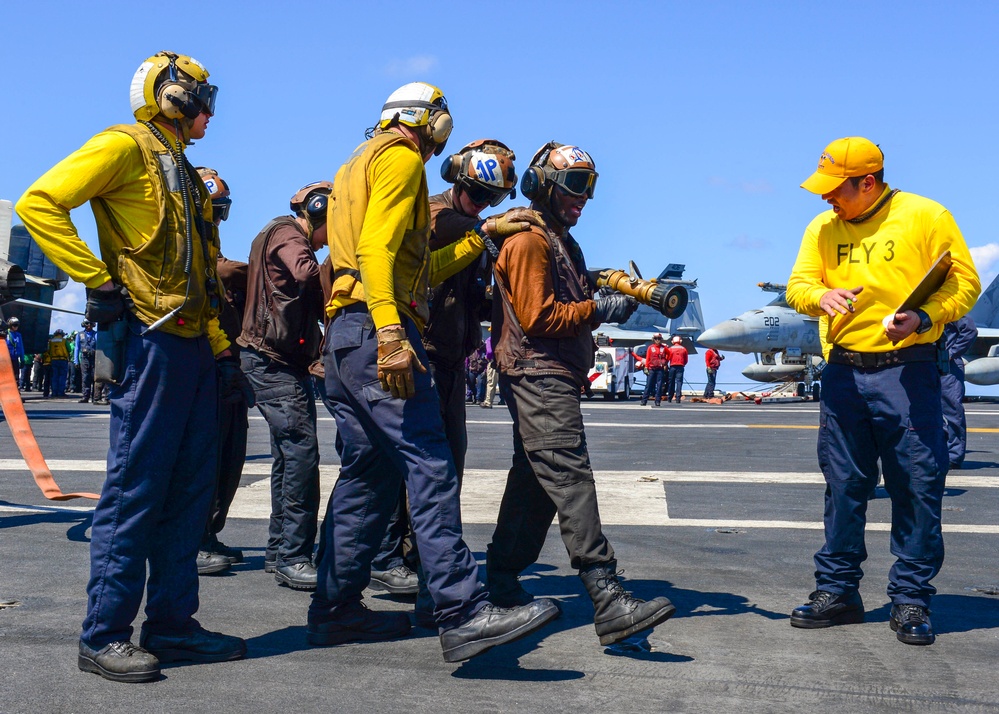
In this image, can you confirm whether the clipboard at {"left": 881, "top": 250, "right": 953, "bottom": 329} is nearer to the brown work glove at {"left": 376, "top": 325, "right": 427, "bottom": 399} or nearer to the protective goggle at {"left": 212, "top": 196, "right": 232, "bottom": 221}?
the brown work glove at {"left": 376, "top": 325, "right": 427, "bottom": 399}

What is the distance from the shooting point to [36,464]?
21.3 feet

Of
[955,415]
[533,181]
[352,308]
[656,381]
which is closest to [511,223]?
[533,181]

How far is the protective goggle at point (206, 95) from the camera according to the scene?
395 cm

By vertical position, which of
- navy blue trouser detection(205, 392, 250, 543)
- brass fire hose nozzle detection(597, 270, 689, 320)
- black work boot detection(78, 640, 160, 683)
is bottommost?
black work boot detection(78, 640, 160, 683)

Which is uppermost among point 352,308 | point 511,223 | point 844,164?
point 844,164

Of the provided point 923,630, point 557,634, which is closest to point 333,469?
point 557,634

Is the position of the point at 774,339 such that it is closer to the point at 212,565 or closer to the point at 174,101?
the point at 212,565

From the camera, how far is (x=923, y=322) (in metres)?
4.29

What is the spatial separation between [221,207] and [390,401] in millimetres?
2329

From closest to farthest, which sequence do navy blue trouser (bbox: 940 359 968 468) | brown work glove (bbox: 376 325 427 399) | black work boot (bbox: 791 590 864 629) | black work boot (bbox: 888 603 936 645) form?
1. brown work glove (bbox: 376 325 427 399)
2. black work boot (bbox: 888 603 936 645)
3. black work boot (bbox: 791 590 864 629)
4. navy blue trouser (bbox: 940 359 968 468)

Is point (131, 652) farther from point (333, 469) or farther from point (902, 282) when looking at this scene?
point (333, 469)

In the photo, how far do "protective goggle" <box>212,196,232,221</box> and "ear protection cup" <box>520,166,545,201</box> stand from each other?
1880 millimetres

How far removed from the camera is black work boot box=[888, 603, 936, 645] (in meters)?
4.14

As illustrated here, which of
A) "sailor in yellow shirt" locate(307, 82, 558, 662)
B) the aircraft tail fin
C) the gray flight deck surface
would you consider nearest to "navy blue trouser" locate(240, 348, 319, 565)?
the gray flight deck surface
